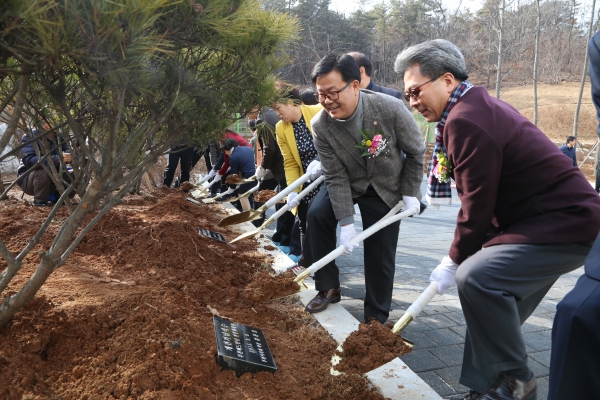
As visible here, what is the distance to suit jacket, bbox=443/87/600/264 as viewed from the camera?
2.04m

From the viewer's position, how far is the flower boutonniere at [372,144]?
3.22 m

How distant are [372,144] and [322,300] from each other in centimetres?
115

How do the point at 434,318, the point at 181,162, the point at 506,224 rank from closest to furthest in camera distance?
the point at 506,224
the point at 434,318
the point at 181,162

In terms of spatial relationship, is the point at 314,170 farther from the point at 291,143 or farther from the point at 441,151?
the point at 441,151

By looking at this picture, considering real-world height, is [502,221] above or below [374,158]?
below

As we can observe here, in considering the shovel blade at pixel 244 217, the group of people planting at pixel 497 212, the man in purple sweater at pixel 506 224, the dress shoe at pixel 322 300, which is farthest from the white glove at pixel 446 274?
the shovel blade at pixel 244 217

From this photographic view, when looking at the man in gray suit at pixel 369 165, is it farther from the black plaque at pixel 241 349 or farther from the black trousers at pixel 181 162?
the black trousers at pixel 181 162

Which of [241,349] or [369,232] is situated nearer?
[241,349]

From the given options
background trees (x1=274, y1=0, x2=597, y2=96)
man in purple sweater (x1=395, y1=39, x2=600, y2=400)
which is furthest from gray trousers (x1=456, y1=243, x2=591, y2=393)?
background trees (x1=274, y1=0, x2=597, y2=96)

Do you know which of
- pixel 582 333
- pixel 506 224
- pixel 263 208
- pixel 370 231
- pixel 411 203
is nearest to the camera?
pixel 582 333

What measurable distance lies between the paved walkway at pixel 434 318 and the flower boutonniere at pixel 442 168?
1119 mm

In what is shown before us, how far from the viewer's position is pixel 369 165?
331 cm

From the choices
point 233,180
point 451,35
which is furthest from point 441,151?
point 451,35

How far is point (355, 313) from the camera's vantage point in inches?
148
